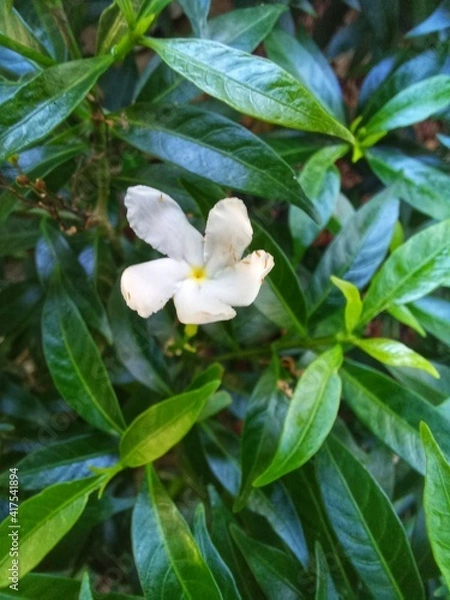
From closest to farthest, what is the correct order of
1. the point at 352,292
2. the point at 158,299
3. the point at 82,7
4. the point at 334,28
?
the point at 158,299 < the point at 352,292 < the point at 82,7 < the point at 334,28

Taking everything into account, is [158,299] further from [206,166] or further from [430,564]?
[430,564]

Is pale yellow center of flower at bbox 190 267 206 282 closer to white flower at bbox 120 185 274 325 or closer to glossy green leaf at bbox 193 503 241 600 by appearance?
white flower at bbox 120 185 274 325

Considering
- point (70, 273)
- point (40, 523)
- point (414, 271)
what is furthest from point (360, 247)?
point (40, 523)

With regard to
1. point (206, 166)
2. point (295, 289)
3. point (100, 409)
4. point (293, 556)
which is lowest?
point (293, 556)

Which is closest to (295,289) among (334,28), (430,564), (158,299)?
(158,299)

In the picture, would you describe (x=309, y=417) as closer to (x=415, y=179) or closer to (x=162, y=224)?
(x=162, y=224)

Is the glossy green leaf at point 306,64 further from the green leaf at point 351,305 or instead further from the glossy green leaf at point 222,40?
the green leaf at point 351,305
